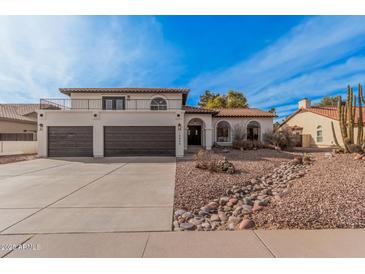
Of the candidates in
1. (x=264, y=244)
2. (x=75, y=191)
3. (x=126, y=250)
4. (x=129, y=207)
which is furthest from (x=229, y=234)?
(x=75, y=191)

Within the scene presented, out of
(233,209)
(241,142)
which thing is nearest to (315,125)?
(241,142)

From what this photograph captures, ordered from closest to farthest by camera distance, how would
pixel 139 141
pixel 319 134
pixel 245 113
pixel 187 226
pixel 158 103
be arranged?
pixel 187 226 < pixel 139 141 < pixel 158 103 < pixel 245 113 < pixel 319 134

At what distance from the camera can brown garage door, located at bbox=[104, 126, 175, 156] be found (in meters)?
13.7

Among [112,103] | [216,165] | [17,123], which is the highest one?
[112,103]

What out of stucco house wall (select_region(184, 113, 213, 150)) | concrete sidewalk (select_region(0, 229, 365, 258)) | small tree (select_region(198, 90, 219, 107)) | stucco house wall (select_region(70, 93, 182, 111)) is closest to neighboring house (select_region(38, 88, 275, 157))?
stucco house wall (select_region(70, 93, 182, 111))

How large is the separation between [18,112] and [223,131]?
81.3ft

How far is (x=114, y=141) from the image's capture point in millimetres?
13836

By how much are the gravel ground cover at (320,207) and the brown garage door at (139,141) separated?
31.3 feet

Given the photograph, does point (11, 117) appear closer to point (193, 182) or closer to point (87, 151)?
point (87, 151)

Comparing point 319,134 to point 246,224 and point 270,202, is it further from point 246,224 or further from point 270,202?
point 246,224

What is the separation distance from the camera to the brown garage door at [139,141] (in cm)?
1373

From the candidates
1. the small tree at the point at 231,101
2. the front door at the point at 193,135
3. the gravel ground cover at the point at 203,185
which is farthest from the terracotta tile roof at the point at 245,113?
the gravel ground cover at the point at 203,185

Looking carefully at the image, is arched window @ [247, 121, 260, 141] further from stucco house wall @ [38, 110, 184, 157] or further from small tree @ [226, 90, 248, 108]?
small tree @ [226, 90, 248, 108]

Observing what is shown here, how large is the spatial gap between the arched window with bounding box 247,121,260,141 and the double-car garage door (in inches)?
387
